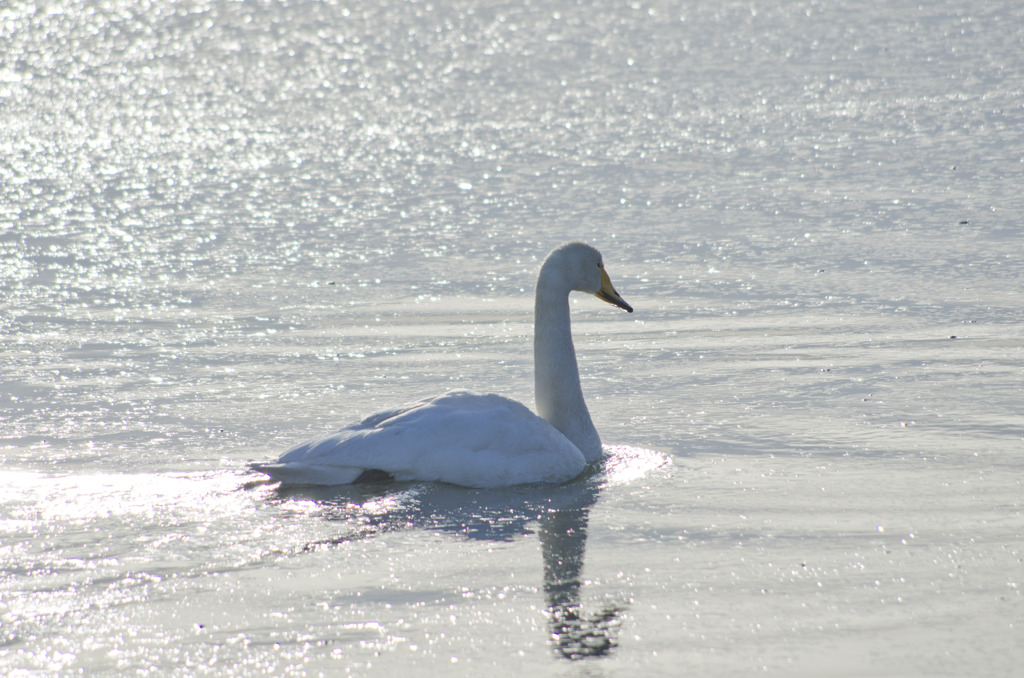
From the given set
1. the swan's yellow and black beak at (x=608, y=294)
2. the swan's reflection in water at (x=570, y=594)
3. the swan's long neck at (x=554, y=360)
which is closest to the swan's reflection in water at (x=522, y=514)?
the swan's reflection in water at (x=570, y=594)

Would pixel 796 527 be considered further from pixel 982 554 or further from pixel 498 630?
pixel 498 630

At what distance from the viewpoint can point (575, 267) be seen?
565 cm

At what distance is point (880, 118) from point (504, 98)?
12.5 ft

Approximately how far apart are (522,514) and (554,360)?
1.05 metres

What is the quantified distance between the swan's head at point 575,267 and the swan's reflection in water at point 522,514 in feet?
2.46

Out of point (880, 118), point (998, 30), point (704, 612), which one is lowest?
point (704, 612)

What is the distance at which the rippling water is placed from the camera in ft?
12.2

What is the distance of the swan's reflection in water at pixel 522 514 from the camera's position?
3.81 meters

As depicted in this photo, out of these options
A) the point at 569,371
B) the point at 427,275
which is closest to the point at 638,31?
the point at 427,275

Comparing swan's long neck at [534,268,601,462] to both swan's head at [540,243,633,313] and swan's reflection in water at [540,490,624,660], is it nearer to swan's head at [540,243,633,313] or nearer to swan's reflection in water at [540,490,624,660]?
swan's head at [540,243,633,313]

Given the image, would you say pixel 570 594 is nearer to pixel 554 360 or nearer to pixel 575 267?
pixel 554 360

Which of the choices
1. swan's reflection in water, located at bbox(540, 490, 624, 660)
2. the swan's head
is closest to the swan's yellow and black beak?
the swan's head

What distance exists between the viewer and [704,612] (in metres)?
3.73

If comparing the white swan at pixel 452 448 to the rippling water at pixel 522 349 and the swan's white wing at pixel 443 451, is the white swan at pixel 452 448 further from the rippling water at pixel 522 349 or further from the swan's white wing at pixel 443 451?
the rippling water at pixel 522 349
